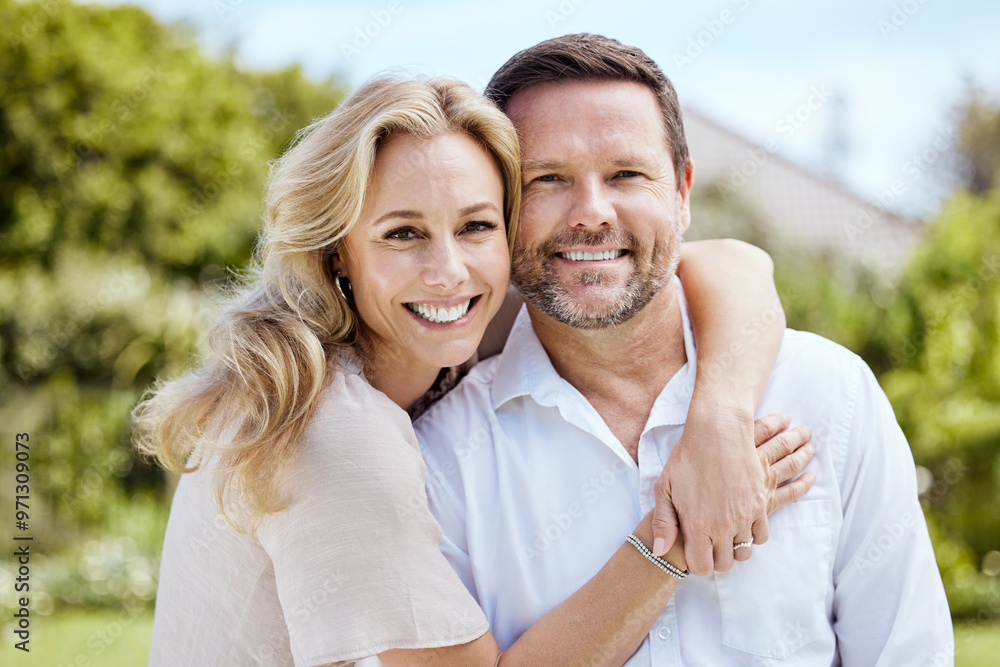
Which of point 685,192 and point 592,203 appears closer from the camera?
point 592,203

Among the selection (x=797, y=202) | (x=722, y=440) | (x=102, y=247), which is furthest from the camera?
(x=797, y=202)

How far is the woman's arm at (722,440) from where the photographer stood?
2.01 m

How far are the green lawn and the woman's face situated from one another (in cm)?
485

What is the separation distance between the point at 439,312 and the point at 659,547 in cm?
84

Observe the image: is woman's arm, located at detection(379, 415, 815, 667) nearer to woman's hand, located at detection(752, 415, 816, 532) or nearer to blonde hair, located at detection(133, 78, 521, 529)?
woman's hand, located at detection(752, 415, 816, 532)

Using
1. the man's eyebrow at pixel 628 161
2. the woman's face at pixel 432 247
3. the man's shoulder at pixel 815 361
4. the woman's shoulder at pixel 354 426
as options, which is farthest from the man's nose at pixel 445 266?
the man's shoulder at pixel 815 361

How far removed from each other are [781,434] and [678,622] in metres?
0.57

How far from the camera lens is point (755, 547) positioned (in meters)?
2.16

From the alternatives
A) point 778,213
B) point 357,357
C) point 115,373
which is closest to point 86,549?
point 115,373

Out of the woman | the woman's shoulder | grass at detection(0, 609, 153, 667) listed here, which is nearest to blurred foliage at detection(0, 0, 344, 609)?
grass at detection(0, 609, 153, 667)

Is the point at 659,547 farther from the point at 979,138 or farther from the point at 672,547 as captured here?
the point at 979,138

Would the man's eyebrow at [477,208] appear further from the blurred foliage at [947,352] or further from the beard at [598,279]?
the blurred foliage at [947,352]

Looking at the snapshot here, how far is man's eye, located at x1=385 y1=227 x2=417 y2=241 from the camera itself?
2.18 meters

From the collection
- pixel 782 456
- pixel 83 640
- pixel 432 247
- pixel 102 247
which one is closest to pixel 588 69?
pixel 432 247
